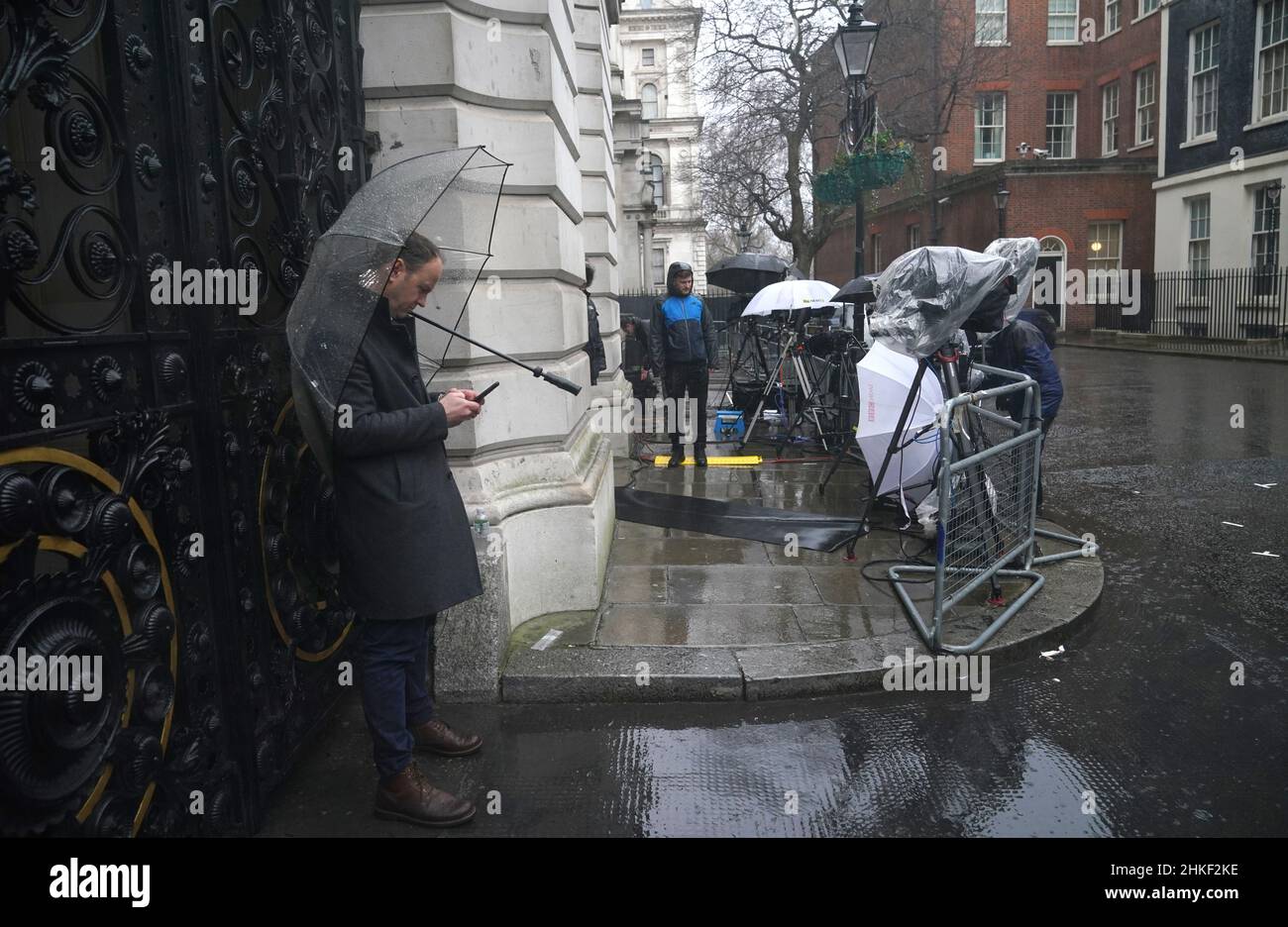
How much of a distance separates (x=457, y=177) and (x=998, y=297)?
14.4ft

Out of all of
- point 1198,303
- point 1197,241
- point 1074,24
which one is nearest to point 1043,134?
point 1074,24

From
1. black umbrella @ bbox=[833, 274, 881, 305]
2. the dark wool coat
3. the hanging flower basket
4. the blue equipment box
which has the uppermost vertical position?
the hanging flower basket

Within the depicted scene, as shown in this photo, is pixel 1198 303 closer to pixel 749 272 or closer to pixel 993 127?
pixel 993 127

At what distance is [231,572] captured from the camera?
10.8 feet

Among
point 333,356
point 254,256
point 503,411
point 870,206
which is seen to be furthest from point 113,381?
point 870,206

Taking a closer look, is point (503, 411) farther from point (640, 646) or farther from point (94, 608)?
point (94, 608)

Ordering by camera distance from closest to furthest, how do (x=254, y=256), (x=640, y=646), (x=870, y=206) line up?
(x=254, y=256), (x=640, y=646), (x=870, y=206)

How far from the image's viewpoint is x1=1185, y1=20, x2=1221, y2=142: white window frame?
26406mm

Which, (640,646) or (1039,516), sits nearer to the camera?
(640,646)

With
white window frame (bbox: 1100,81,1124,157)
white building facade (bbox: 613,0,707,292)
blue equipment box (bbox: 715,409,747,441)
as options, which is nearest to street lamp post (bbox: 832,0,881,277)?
blue equipment box (bbox: 715,409,747,441)

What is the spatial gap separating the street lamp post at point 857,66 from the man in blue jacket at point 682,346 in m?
2.18

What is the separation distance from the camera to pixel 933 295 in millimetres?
6289

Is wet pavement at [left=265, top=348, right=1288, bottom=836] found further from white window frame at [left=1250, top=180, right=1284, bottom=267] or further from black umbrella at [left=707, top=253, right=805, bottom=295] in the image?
white window frame at [left=1250, top=180, right=1284, bottom=267]

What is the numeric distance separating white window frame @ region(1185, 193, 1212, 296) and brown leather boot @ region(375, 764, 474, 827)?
2834 cm
